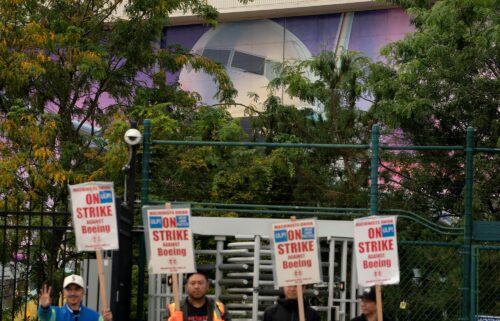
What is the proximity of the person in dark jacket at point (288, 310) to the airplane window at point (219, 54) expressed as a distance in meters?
22.4

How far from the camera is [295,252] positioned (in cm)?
916

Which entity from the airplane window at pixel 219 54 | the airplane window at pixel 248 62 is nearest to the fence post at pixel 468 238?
the airplane window at pixel 248 62

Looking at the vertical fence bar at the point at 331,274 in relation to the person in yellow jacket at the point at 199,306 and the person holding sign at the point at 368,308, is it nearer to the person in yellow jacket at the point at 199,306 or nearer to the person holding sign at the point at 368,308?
the person holding sign at the point at 368,308

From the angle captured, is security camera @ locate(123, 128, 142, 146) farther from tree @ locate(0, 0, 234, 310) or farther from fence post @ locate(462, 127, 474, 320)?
tree @ locate(0, 0, 234, 310)

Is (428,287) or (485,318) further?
(428,287)

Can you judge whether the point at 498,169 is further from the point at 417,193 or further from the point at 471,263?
the point at 471,263

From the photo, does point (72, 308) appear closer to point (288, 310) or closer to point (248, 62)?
point (288, 310)

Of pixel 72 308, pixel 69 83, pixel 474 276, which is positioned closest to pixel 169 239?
pixel 72 308

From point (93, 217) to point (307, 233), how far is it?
188 centimetres

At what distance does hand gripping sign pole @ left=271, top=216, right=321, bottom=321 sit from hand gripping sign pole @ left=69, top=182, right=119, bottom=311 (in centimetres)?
144

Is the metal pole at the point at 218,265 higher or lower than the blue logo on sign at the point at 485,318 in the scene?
higher

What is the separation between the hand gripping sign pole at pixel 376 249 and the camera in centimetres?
907

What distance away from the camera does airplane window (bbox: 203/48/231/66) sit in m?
31.4

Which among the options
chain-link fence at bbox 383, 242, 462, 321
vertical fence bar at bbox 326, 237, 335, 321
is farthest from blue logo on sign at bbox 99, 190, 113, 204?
chain-link fence at bbox 383, 242, 462, 321
